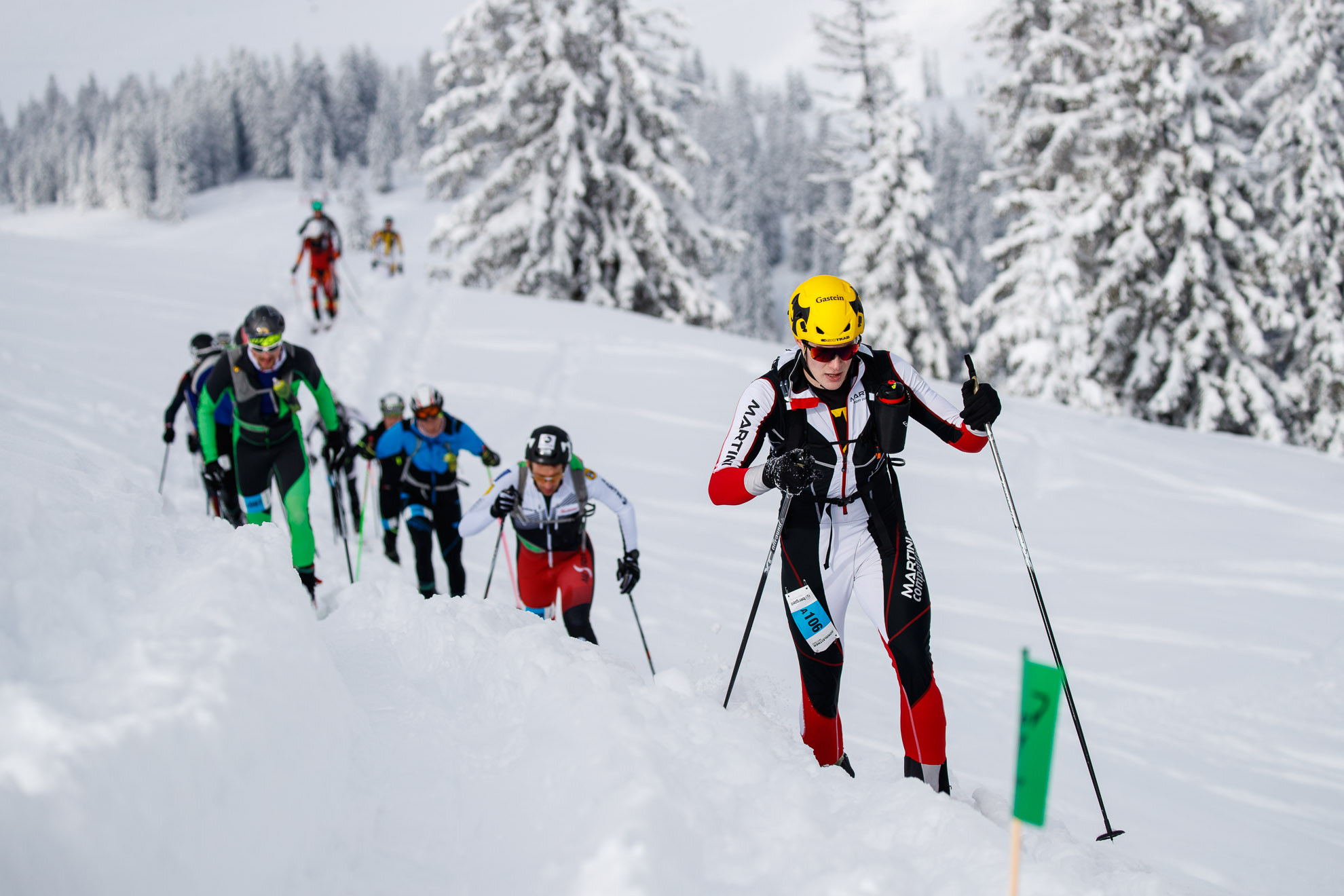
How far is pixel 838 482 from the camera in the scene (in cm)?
384

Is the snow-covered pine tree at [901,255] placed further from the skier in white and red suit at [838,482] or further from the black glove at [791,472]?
the black glove at [791,472]

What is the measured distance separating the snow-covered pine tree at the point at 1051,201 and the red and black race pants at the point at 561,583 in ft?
41.6

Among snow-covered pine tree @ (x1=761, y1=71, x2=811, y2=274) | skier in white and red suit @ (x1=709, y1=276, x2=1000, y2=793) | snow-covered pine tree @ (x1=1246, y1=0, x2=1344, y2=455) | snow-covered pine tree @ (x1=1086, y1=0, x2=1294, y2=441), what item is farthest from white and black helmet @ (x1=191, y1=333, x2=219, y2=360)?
snow-covered pine tree @ (x1=761, y1=71, x2=811, y2=274)

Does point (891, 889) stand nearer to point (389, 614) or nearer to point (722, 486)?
point (722, 486)

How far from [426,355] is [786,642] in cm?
1006

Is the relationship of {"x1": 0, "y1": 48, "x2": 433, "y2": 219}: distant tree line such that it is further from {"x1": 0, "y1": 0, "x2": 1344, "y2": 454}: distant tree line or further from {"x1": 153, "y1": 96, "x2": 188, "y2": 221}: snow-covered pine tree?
{"x1": 0, "y1": 0, "x2": 1344, "y2": 454}: distant tree line

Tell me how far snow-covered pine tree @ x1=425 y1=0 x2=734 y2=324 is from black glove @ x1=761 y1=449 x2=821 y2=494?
16.2 metres

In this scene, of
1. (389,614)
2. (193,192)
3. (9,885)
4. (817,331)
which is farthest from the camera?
(193,192)

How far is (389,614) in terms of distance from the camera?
4.11 m

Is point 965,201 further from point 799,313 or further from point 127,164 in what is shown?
point 127,164

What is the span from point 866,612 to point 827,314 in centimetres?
142

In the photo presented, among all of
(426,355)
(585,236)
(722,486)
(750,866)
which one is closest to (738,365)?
(426,355)

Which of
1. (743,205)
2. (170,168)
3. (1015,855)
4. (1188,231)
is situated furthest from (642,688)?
(170,168)

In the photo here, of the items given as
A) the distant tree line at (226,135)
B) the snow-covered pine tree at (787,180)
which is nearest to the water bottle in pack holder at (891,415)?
the snow-covered pine tree at (787,180)
